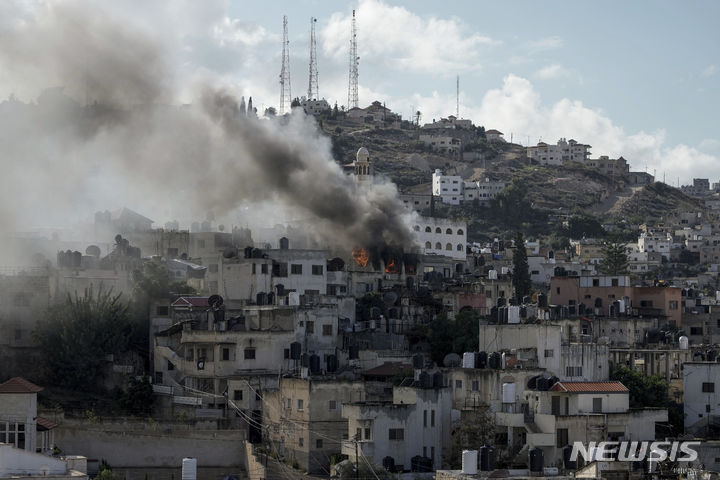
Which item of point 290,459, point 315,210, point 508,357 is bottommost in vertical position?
point 290,459

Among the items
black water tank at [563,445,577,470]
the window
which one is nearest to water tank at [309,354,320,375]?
the window

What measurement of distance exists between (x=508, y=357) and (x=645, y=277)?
71.3 m

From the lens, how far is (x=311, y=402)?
6272 centimetres

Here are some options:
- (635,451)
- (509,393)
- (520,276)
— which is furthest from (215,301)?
(635,451)

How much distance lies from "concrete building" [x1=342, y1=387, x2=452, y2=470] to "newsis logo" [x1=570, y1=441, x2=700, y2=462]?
618cm

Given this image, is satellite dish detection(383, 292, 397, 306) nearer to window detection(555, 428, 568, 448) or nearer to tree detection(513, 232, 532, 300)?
tree detection(513, 232, 532, 300)

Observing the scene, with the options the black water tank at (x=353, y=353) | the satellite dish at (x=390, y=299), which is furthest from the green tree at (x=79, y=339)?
the satellite dish at (x=390, y=299)

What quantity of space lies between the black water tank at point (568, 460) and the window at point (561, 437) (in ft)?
5.69

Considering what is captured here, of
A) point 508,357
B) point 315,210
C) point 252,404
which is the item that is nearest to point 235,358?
point 252,404

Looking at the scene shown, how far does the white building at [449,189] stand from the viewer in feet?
557

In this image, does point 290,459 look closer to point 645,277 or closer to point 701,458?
point 701,458

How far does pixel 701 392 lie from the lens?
222ft

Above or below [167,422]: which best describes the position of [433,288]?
above

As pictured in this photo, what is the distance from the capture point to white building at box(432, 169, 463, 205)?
169625 millimetres
